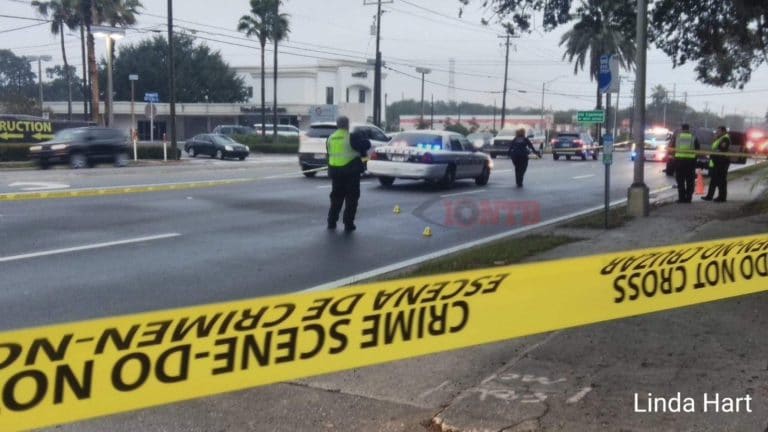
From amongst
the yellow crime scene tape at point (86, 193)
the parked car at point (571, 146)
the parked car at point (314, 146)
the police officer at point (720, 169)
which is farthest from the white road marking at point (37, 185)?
the parked car at point (571, 146)

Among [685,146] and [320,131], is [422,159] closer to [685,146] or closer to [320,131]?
[320,131]

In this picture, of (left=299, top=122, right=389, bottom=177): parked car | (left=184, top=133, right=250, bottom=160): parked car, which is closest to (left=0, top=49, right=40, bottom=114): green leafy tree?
(left=184, top=133, right=250, bottom=160): parked car

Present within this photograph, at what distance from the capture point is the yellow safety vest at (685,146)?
53.1 ft

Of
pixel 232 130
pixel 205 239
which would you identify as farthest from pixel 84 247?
pixel 232 130

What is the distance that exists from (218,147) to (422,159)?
24.8 m

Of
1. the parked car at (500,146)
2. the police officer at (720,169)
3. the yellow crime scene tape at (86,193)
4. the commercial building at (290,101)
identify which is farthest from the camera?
the commercial building at (290,101)

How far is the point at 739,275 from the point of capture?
5516 mm

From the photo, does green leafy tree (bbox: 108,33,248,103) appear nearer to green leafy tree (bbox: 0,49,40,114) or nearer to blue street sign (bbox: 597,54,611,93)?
green leafy tree (bbox: 0,49,40,114)

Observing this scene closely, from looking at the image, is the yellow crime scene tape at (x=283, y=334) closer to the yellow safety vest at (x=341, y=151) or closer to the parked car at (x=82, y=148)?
the yellow safety vest at (x=341, y=151)

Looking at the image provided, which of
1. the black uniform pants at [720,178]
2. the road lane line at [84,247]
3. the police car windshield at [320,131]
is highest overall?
the police car windshield at [320,131]

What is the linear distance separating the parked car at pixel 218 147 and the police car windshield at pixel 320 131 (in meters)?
20.1

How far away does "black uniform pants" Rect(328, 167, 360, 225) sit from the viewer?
1213 centimetres

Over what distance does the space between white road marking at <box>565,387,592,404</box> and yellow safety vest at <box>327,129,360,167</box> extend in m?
7.57
